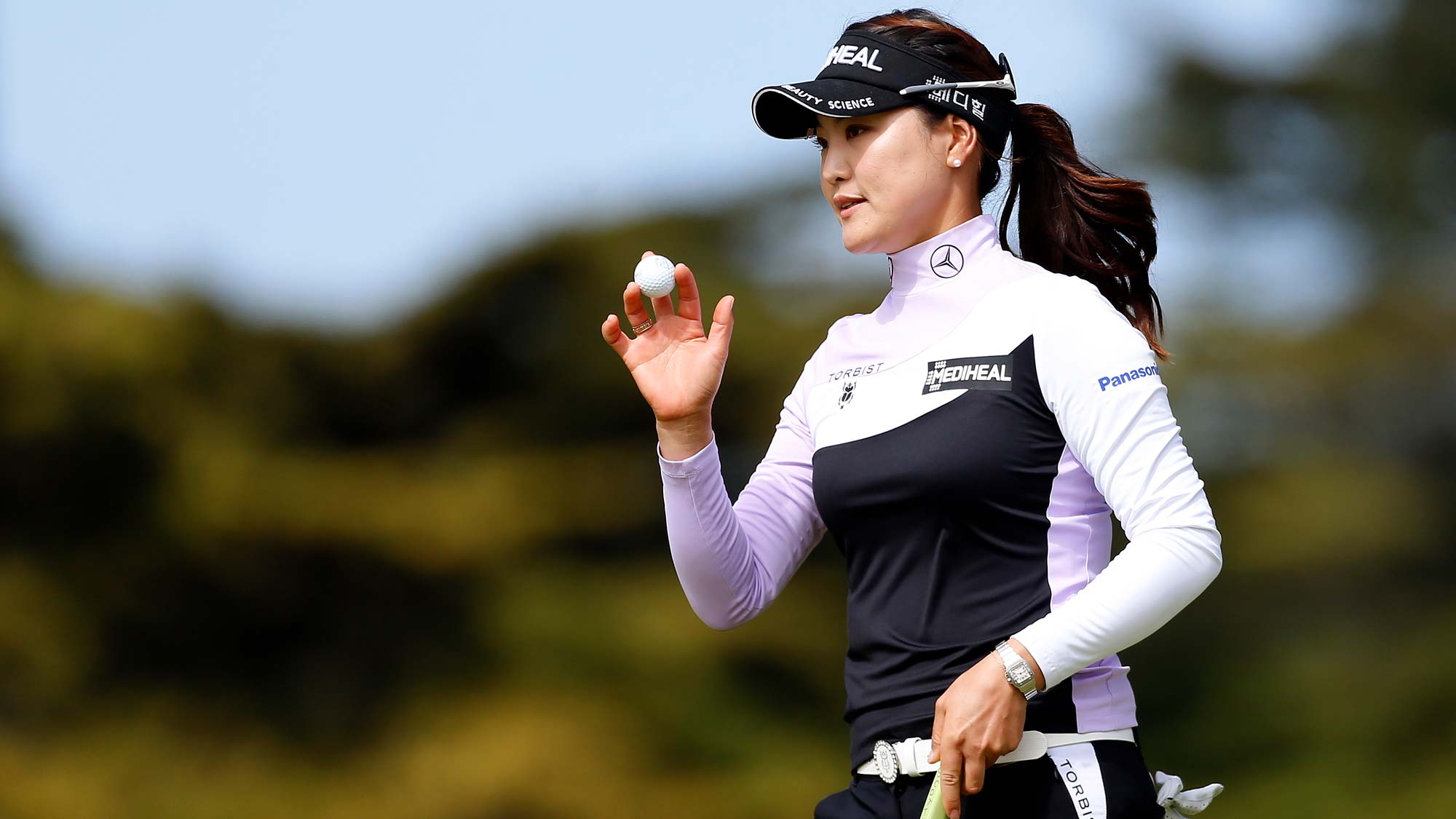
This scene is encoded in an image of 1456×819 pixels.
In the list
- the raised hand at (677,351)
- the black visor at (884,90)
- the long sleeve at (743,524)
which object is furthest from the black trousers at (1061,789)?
the black visor at (884,90)

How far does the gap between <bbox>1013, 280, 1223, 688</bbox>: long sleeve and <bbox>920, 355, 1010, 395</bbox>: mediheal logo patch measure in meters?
0.05

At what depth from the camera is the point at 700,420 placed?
2170 mm

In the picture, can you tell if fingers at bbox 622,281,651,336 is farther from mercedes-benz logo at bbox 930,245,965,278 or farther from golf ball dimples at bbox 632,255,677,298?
mercedes-benz logo at bbox 930,245,965,278

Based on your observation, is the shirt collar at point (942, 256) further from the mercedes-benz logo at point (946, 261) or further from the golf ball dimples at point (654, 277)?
the golf ball dimples at point (654, 277)

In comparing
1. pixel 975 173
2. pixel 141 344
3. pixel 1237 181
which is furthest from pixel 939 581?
pixel 1237 181

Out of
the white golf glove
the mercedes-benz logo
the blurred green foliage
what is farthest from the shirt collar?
the blurred green foliage

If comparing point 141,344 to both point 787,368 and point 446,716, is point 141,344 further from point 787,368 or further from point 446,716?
point 787,368

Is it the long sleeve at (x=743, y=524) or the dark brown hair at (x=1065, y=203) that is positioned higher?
the dark brown hair at (x=1065, y=203)

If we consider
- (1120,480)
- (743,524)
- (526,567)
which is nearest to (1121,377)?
(1120,480)

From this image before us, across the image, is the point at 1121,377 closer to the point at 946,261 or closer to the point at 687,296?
the point at 946,261

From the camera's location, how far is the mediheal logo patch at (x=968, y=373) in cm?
201

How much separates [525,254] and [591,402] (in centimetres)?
86

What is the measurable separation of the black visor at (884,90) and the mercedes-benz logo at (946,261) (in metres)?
0.17

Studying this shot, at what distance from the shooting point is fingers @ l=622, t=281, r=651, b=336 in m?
2.18
